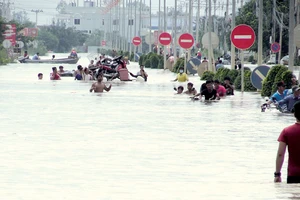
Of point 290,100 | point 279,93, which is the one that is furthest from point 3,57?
point 290,100

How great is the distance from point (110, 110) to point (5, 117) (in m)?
4.29

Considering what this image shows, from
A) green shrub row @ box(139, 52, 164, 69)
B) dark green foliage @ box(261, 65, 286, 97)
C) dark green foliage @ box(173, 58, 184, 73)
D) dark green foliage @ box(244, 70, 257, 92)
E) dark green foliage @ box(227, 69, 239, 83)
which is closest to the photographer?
dark green foliage @ box(261, 65, 286, 97)

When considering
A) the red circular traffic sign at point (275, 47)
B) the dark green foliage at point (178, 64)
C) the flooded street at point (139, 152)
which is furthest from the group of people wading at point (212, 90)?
the red circular traffic sign at point (275, 47)

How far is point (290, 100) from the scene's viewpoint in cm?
2752

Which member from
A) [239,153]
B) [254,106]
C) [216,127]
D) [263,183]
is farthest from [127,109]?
[263,183]

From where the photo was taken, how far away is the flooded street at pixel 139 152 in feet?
41.7

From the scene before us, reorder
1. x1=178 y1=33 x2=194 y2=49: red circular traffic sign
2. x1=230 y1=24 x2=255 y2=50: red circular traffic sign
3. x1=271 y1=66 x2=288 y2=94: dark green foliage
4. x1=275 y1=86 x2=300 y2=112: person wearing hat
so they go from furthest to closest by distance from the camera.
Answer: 1. x1=178 y1=33 x2=194 y2=49: red circular traffic sign
2. x1=230 y1=24 x2=255 y2=50: red circular traffic sign
3. x1=271 y1=66 x2=288 y2=94: dark green foliage
4. x1=275 y1=86 x2=300 y2=112: person wearing hat

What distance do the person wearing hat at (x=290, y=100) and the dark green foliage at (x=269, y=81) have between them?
27.3 feet

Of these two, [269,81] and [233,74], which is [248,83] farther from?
[269,81]

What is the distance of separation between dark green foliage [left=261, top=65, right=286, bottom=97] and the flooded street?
4.62 meters

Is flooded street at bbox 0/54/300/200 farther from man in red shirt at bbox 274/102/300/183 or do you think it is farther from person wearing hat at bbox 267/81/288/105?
person wearing hat at bbox 267/81/288/105

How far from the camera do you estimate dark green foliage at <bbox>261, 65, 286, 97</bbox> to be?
121ft

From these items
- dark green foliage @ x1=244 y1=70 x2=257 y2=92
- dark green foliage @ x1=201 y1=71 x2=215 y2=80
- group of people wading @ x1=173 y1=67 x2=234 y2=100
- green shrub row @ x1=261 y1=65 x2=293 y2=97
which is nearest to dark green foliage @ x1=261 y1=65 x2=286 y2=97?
green shrub row @ x1=261 y1=65 x2=293 y2=97

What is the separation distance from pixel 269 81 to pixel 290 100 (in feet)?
32.2
